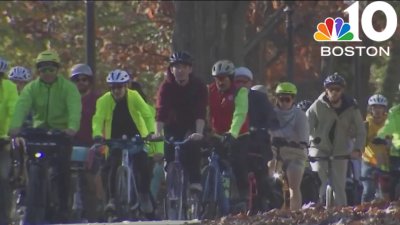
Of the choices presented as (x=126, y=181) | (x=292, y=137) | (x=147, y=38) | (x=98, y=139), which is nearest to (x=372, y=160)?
(x=292, y=137)

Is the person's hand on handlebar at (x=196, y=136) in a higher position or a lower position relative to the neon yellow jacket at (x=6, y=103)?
lower

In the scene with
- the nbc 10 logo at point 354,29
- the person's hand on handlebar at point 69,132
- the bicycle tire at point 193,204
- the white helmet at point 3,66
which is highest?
the nbc 10 logo at point 354,29

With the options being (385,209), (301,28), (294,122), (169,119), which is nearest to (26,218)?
(169,119)

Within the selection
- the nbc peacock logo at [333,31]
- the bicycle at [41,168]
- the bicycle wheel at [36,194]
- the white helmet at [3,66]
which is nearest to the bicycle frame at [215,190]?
the bicycle at [41,168]

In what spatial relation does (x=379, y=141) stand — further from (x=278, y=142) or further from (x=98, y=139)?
Result: (x=98, y=139)

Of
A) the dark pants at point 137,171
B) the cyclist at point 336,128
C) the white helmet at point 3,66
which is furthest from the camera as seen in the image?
the cyclist at point 336,128

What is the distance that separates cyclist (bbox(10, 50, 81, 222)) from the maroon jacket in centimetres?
91

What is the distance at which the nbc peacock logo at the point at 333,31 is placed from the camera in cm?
3225

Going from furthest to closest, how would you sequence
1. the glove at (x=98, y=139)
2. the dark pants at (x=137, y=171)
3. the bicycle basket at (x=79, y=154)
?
the bicycle basket at (x=79, y=154) → the dark pants at (x=137, y=171) → the glove at (x=98, y=139)

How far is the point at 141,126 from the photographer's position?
18.4 m

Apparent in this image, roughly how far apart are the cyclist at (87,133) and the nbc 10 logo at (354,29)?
11.3 m

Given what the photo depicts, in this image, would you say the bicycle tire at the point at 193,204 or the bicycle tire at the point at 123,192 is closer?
the bicycle tire at the point at 193,204

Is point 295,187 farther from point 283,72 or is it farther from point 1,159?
point 283,72

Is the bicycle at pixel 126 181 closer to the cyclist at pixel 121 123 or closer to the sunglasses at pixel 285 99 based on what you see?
the cyclist at pixel 121 123
